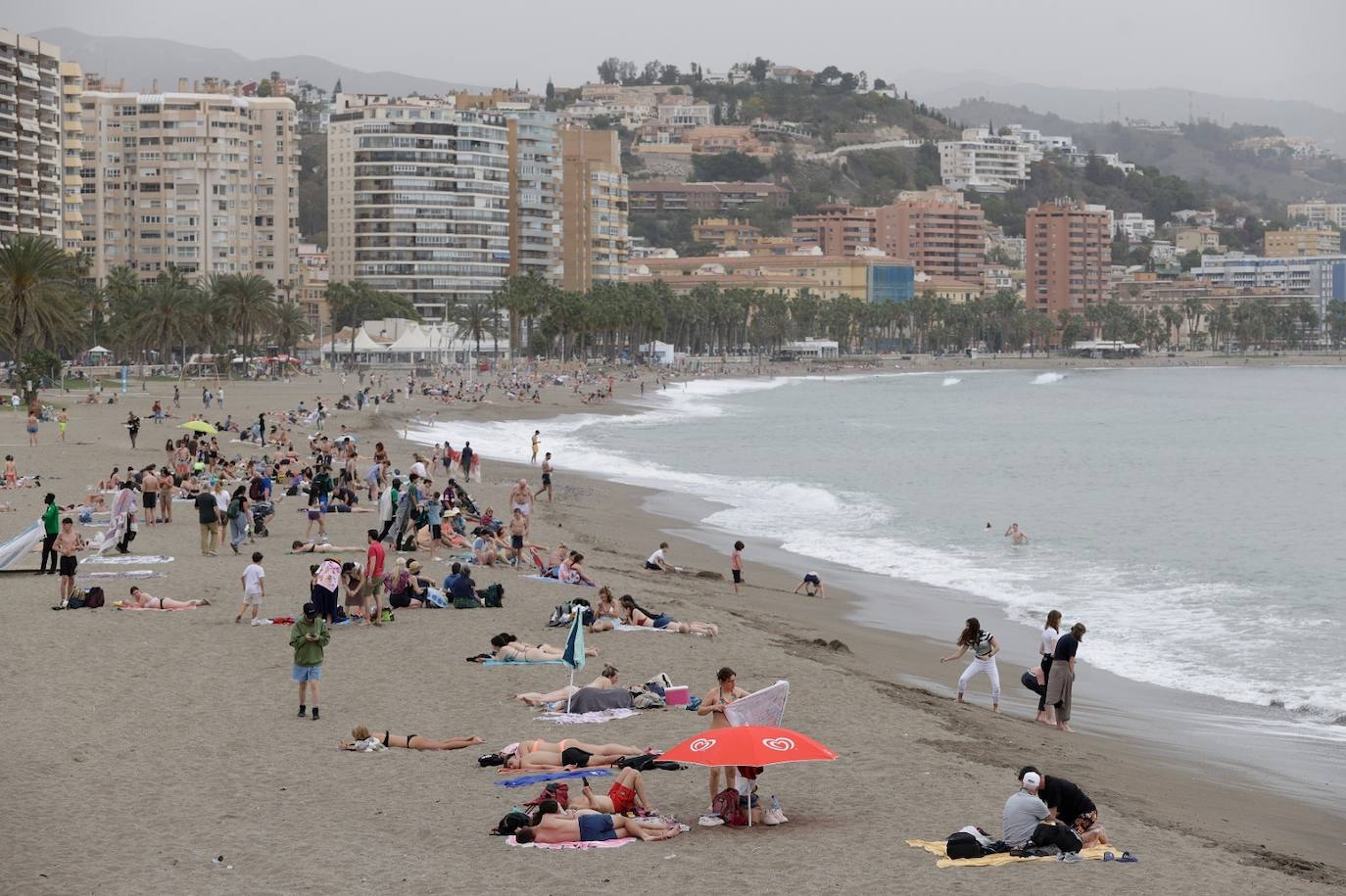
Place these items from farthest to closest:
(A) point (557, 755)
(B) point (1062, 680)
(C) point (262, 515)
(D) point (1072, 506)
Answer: (D) point (1072, 506), (C) point (262, 515), (B) point (1062, 680), (A) point (557, 755)

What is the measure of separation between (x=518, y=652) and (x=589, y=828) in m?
5.12

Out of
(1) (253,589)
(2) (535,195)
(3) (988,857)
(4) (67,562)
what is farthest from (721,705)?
(2) (535,195)

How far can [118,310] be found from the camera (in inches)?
3310

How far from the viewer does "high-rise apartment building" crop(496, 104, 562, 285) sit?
153 metres

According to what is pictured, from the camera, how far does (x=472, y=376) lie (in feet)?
310

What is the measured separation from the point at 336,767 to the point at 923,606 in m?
12.4

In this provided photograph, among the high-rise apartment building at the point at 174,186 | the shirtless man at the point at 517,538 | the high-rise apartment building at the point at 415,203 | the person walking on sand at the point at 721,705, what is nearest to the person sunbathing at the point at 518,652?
the person walking on sand at the point at 721,705

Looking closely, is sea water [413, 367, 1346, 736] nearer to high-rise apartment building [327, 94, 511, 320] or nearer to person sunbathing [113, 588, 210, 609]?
person sunbathing [113, 588, 210, 609]

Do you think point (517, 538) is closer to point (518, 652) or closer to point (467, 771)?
point (518, 652)

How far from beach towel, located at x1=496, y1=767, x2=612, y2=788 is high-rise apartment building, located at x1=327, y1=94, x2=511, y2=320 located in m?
131

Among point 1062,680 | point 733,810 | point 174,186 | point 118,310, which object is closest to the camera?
point 733,810

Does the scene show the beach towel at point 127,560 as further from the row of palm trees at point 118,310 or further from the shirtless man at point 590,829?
the row of palm trees at point 118,310

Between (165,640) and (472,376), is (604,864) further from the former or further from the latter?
(472,376)

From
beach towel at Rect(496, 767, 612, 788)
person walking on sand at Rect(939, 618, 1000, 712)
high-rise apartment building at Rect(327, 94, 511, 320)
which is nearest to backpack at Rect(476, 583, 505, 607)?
person walking on sand at Rect(939, 618, 1000, 712)
